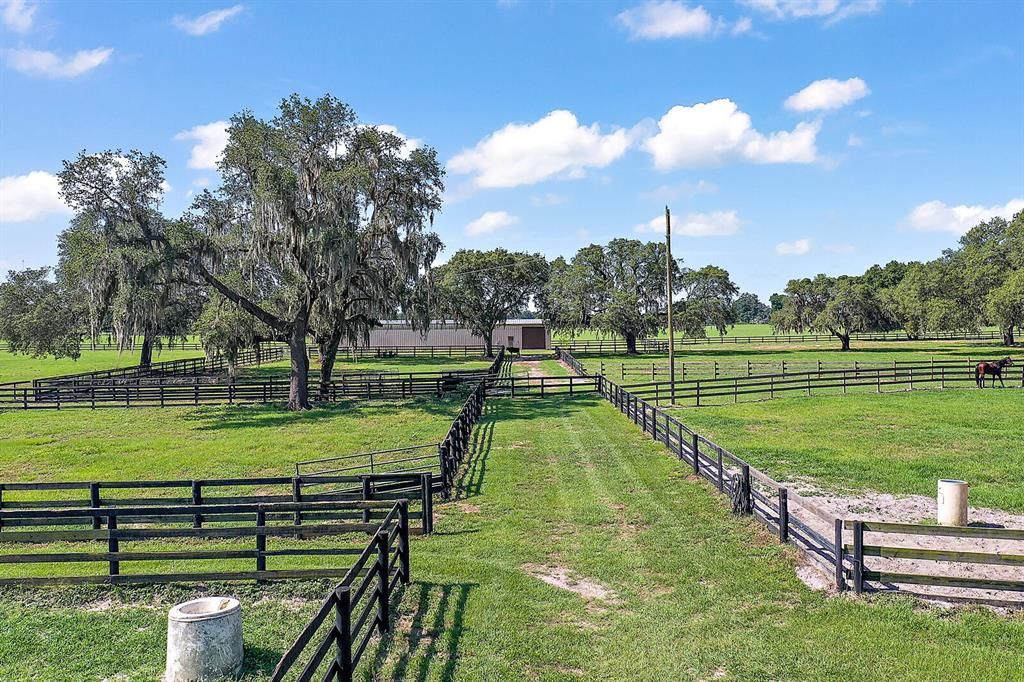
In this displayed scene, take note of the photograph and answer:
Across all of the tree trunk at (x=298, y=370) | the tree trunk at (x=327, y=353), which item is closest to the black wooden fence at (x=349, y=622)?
the tree trunk at (x=298, y=370)

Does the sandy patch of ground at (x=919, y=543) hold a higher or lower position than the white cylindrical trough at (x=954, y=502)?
lower

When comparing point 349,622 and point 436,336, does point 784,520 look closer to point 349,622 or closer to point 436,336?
point 349,622

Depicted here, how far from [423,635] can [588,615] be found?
6.18 feet

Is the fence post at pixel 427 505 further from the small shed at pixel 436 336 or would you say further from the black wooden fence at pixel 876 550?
the small shed at pixel 436 336

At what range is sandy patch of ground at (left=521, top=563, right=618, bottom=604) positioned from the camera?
25.1ft

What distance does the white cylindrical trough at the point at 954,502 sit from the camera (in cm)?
945

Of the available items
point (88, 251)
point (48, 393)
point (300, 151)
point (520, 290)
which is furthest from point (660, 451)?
point (520, 290)

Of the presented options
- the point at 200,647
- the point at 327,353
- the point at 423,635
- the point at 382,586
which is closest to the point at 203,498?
the point at 382,586

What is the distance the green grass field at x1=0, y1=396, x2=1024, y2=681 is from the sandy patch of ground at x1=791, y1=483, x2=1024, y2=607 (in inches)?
20.7

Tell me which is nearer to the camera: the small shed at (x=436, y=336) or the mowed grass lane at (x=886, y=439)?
the mowed grass lane at (x=886, y=439)

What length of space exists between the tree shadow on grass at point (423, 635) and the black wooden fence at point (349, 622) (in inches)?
7.5

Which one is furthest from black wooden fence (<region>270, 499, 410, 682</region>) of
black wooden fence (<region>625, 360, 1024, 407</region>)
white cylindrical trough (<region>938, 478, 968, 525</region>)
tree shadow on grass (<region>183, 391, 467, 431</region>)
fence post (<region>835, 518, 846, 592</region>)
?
black wooden fence (<region>625, 360, 1024, 407</region>)

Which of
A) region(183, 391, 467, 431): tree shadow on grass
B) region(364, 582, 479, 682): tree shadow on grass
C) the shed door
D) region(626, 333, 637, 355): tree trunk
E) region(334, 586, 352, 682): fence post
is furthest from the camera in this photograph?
the shed door

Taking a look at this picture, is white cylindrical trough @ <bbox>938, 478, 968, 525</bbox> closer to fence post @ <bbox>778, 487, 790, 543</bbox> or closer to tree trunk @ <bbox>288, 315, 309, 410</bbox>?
fence post @ <bbox>778, 487, 790, 543</bbox>
